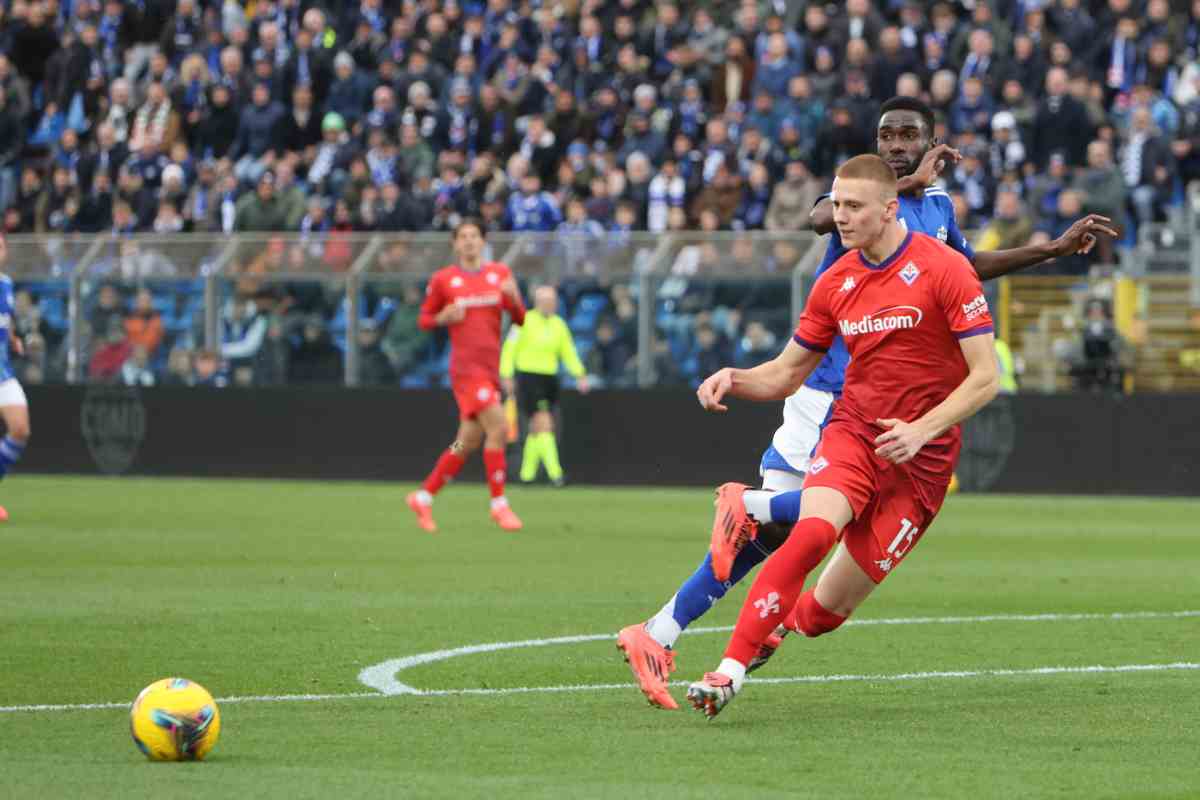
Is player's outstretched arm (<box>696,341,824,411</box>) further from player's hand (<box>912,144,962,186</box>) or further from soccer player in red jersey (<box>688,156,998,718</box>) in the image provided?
player's hand (<box>912,144,962,186</box>)

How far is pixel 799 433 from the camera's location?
8.98 meters

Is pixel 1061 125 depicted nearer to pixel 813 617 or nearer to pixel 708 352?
pixel 708 352

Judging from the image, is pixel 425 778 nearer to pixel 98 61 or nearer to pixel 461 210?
pixel 461 210

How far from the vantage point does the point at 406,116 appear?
1157 inches

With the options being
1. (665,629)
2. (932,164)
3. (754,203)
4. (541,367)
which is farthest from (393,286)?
(665,629)

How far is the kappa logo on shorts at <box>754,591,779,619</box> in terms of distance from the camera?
7676mm

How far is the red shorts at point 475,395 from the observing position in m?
18.3

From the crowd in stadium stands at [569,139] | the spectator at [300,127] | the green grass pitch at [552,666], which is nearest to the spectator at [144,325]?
the crowd in stadium stands at [569,139]

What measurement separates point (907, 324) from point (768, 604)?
3.69ft

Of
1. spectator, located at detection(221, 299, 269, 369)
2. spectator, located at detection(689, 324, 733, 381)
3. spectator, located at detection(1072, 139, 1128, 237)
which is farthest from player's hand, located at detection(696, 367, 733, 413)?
spectator, located at detection(221, 299, 269, 369)

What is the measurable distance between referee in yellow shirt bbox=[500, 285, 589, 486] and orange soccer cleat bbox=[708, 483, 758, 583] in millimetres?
16383

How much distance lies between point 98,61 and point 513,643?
2502 cm

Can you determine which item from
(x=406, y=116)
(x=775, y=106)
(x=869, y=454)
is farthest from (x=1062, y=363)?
(x=869, y=454)

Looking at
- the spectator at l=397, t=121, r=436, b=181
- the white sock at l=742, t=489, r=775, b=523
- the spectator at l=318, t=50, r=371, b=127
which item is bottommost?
the white sock at l=742, t=489, r=775, b=523
